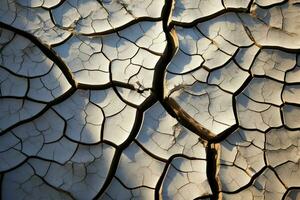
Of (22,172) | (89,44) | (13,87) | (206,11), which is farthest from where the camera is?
(206,11)

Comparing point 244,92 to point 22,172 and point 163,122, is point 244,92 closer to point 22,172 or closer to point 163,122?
point 163,122

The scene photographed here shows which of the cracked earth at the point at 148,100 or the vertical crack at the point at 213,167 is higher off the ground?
the cracked earth at the point at 148,100

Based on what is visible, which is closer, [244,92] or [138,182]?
[138,182]

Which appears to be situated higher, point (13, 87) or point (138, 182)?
point (13, 87)

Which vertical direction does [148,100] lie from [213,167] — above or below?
above

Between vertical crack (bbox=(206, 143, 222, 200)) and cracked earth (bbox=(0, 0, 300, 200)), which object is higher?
cracked earth (bbox=(0, 0, 300, 200))

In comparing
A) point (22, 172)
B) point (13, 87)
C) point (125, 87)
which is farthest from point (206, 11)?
point (22, 172)

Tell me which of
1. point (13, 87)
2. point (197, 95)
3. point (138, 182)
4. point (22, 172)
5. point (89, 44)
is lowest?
point (138, 182)

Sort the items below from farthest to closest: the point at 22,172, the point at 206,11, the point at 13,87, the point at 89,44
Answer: the point at 206,11
the point at 89,44
the point at 13,87
the point at 22,172
